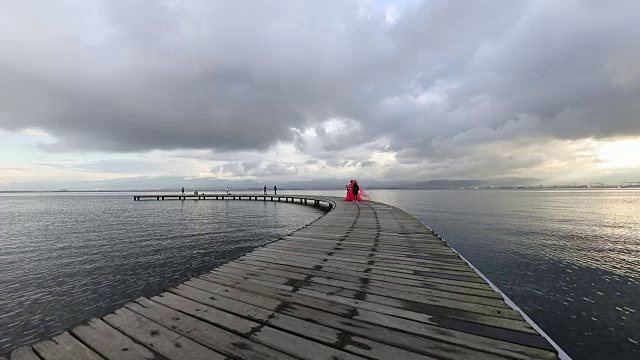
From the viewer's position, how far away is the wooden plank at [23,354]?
2.85 m

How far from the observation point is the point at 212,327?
138 inches

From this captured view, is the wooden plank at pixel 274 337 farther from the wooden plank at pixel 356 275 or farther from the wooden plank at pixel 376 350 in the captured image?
the wooden plank at pixel 356 275

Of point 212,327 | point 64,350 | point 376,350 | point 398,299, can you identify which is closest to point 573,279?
point 398,299

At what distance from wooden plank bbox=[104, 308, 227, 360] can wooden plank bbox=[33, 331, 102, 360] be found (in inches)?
16.4

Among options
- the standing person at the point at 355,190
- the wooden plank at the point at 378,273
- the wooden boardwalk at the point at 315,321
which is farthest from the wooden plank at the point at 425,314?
the standing person at the point at 355,190

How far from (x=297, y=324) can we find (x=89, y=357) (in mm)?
2321

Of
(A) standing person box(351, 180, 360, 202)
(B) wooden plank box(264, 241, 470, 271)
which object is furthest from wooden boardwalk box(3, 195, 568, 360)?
(A) standing person box(351, 180, 360, 202)

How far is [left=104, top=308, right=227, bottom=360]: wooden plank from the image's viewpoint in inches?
115

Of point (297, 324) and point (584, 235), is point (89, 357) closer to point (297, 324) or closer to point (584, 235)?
point (297, 324)

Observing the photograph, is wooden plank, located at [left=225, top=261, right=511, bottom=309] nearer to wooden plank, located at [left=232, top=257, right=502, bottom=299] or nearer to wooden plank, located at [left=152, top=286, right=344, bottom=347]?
wooden plank, located at [left=232, top=257, right=502, bottom=299]

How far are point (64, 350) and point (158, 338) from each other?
0.95 metres

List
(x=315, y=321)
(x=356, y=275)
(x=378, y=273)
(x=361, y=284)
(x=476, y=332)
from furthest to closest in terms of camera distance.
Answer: (x=378, y=273), (x=356, y=275), (x=361, y=284), (x=315, y=321), (x=476, y=332)

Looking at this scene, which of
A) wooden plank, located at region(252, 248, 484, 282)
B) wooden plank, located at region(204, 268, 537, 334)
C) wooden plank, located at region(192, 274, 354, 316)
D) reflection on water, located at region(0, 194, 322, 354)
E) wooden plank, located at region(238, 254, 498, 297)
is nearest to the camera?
wooden plank, located at region(204, 268, 537, 334)

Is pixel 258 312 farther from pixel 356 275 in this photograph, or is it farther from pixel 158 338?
pixel 356 275
